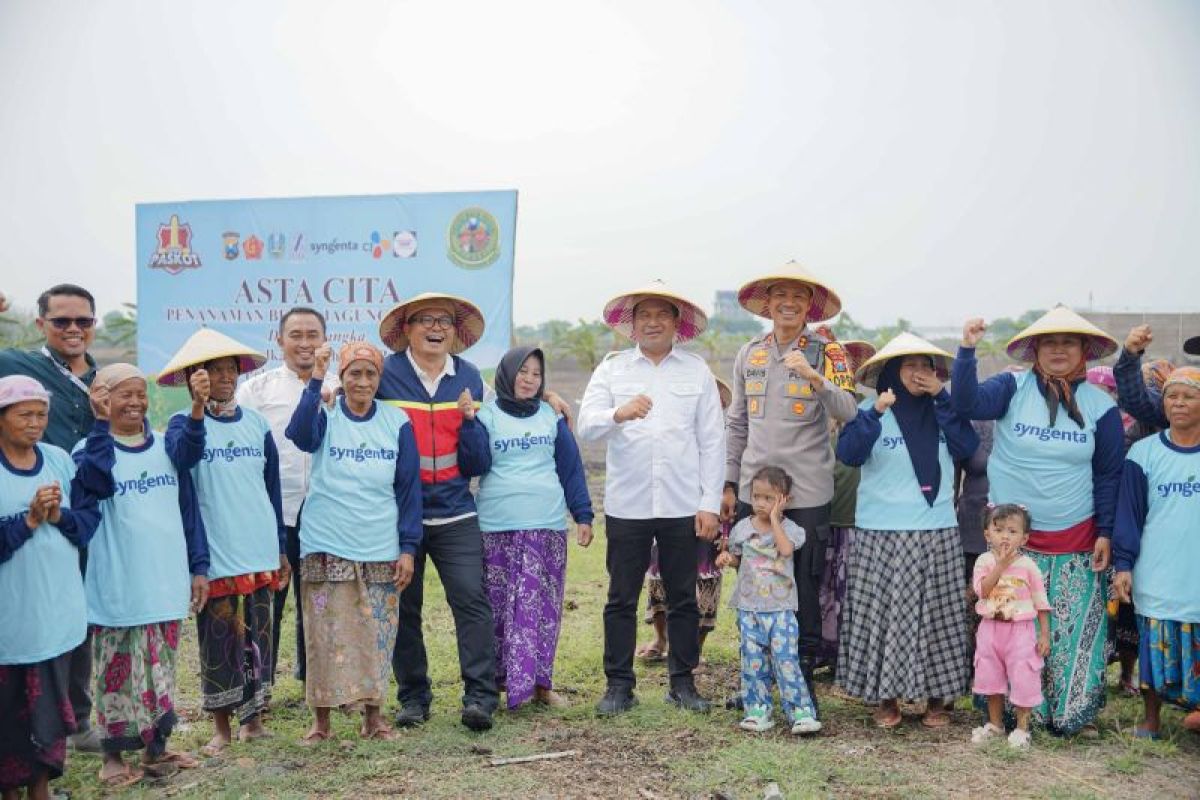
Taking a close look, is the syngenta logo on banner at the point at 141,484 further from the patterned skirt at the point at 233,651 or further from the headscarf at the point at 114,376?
the patterned skirt at the point at 233,651

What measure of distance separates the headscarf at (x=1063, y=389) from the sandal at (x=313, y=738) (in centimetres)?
370

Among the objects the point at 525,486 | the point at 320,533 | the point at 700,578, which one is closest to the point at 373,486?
the point at 320,533

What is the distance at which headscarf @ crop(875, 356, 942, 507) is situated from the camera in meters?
4.85

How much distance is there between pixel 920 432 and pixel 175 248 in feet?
22.2

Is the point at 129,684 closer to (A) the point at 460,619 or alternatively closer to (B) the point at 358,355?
(A) the point at 460,619

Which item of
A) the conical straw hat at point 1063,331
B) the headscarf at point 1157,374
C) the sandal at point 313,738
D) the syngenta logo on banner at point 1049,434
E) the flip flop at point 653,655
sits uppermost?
the conical straw hat at point 1063,331

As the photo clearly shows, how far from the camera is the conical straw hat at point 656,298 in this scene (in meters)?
5.13

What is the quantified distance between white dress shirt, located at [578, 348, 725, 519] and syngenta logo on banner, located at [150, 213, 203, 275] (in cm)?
517

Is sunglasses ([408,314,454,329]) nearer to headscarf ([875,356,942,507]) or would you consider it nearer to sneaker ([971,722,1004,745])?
headscarf ([875,356,942,507])

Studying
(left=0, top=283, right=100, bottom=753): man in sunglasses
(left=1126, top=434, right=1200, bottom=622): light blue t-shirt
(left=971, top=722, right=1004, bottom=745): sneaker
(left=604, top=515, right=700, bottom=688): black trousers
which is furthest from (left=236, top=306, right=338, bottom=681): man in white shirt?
(left=1126, top=434, right=1200, bottom=622): light blue t-shirt

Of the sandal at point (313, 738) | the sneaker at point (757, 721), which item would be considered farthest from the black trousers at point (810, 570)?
the sandal at point (313, 738)

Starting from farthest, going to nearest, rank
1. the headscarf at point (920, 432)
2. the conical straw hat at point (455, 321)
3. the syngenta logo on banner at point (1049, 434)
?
the conical straw hat at point (455, 321) → the headscarf at point (920, 432) → the syngenta logo on banner at point (1049, 434)

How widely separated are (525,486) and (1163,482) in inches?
117

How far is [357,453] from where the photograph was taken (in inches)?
184
